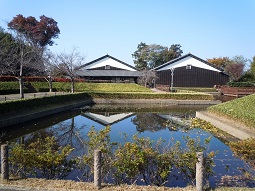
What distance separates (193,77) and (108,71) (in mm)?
14958

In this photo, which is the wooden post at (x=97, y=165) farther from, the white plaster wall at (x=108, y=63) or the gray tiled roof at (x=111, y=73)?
the white plaster wall at (x=108, y=63)

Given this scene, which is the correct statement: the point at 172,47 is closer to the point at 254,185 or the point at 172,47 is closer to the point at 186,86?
the point at 186,86

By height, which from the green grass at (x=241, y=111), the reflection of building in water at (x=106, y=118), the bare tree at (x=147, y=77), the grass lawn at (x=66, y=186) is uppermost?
the bare tree at (x=147, y=77)

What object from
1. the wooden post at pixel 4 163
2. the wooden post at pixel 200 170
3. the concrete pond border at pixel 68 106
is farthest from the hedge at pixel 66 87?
the wooden post at pixel 200 170

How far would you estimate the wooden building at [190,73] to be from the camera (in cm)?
4522

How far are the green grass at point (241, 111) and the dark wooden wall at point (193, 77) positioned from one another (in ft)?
94.0

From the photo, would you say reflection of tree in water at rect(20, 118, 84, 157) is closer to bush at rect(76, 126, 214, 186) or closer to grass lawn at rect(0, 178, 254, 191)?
bush at rect(76, 126, 214, 186)

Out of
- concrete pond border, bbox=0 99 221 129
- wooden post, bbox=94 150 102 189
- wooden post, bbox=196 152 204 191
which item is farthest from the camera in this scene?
concrete pond border, bbox=0 99 221 129

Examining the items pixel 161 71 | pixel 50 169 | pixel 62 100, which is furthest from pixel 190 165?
pixel 161 71

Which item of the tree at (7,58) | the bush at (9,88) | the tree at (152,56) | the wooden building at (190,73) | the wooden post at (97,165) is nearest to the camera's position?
the wooden post at (97,165)

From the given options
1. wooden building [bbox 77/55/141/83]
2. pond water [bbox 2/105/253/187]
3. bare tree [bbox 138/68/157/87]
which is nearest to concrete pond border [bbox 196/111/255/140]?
pond water [bbox 2/105/253/187]

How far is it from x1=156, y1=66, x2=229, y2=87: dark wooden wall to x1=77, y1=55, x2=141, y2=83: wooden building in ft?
15.3

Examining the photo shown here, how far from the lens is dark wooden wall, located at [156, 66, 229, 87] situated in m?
45.3

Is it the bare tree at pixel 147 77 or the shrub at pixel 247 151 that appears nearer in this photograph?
the shrub at pixel 247 151
